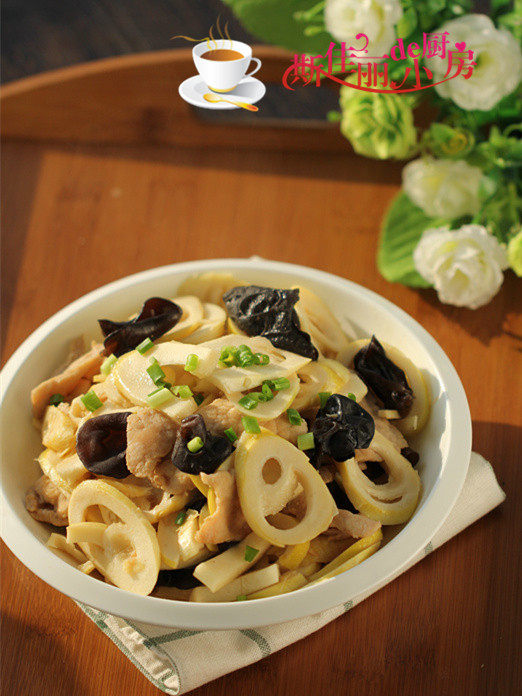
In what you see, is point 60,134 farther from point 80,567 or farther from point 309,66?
point 80,567

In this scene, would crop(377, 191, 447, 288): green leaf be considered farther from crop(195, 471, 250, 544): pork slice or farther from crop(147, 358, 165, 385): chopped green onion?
crop(195, 471, 250, 544): pork slice

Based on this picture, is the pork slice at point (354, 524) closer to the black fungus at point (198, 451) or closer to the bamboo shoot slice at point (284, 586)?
the bamboo shoot slice at point (284, 586)

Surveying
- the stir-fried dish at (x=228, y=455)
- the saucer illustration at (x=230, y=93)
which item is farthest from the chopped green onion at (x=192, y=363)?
the saucer illustration at (x=230, y=93)

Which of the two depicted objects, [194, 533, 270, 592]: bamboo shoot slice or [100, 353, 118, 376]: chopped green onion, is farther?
[100, 353, 118, 376]: chopped green onion

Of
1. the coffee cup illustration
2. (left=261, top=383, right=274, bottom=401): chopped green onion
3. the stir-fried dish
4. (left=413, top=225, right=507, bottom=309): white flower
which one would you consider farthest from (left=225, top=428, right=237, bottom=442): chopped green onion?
the coffee cup illustration

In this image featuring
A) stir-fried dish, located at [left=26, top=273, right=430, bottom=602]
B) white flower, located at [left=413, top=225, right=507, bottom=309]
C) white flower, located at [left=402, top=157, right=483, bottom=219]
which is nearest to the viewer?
stir-fried dish, located at [left=26, top=273, right=430, bottom=602]

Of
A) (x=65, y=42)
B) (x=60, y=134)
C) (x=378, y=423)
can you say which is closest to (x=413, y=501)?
(x=378, y=423)

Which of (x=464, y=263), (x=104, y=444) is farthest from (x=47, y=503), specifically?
(x=464, y=263)

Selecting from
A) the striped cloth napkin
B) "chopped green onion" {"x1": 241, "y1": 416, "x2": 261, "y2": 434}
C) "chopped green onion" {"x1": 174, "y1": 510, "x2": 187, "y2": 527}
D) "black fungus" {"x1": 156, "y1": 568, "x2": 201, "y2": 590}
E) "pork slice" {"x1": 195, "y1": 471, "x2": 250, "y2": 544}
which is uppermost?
"chopped green onion" {"x1": 241, "y1": 416, "x2": 261, "y2": 434}
